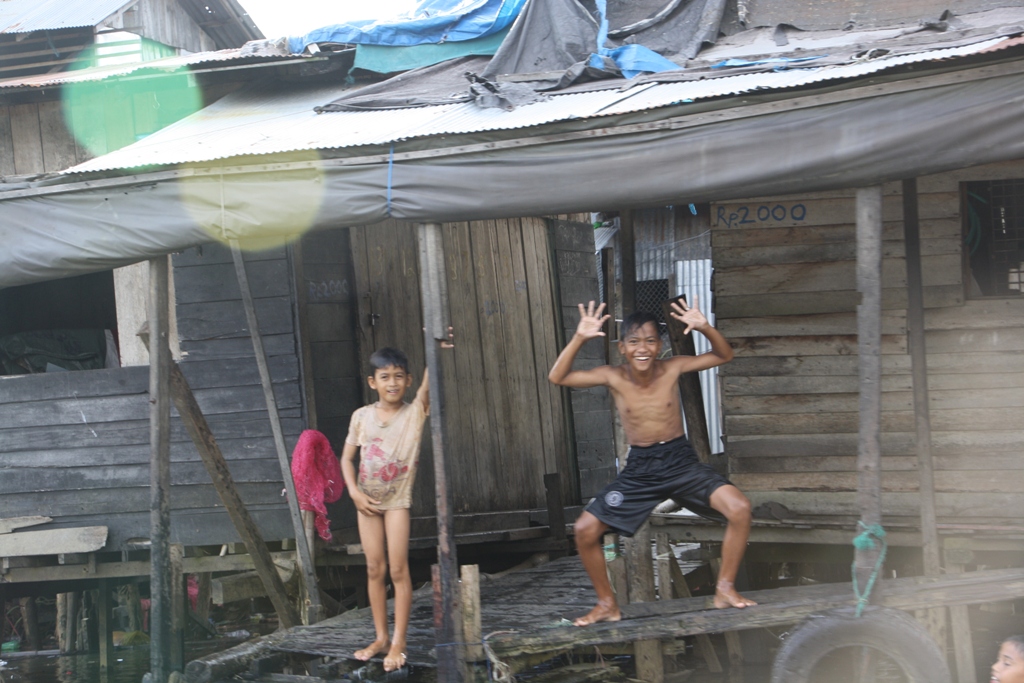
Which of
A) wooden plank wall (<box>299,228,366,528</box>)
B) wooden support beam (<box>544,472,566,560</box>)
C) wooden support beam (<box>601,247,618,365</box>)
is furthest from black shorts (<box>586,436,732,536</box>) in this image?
wooden support beam (<box>601,247,618,365</box>)

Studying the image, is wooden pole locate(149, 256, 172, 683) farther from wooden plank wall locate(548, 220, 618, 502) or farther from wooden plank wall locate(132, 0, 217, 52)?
wooden plank wall locate(132, 0, 217, 52)

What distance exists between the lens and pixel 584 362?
964 cm

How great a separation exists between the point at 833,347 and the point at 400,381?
2.88 metres

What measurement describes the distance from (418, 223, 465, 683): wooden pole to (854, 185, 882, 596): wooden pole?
1898mm

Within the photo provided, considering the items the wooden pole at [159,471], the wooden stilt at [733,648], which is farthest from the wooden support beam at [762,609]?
the wooden stilt at [733,648]

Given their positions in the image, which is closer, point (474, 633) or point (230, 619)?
point (474, 633)

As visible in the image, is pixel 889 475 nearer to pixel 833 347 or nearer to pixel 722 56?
pixel 833 347

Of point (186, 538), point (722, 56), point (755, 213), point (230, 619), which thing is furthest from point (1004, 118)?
point (230, 619)

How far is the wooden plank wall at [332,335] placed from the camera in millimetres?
7586

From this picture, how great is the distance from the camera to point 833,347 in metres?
6.52

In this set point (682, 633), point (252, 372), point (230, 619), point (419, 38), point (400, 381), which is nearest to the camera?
point (682, 633)

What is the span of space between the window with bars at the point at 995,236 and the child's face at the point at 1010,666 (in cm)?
258

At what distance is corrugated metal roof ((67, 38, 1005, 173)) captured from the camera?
14.5ft

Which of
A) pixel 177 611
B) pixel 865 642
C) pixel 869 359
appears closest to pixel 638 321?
pixel 869 359
